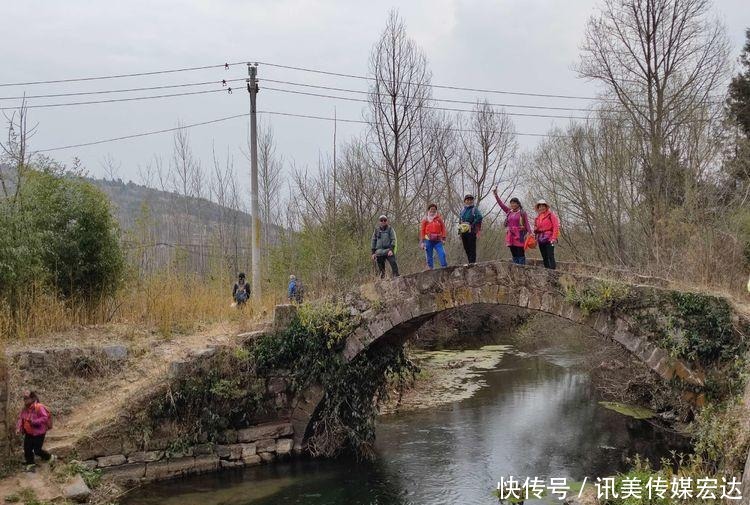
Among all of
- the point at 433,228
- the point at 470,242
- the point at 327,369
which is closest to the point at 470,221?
the point at 470,242

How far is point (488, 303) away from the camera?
1105 centimetres

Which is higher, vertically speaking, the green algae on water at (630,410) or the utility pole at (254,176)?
the utility pole at (254,176)

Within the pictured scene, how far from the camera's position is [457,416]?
14.2 meters

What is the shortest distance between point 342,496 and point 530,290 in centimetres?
438

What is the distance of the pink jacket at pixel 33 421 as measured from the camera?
8.95 meters

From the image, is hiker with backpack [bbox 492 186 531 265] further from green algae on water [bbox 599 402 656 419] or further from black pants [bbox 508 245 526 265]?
green algae on water [bbox 599 402 656 419]

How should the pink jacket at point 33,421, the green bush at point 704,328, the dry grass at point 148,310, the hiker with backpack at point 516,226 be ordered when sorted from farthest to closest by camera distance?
the dry grass at point 148,310
the hiker with backpack at point 516,226
the green bush at point 704,328
the pink jacket at point 33,421

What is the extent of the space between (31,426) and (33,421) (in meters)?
0.08

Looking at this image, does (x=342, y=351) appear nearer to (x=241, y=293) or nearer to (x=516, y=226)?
(x=516, y=226)

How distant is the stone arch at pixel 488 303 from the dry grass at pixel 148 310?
7.29ft

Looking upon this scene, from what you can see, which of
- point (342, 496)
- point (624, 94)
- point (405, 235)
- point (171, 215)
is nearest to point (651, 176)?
point (624, 94)

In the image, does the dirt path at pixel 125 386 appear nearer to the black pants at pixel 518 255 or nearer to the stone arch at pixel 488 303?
the stone arch at pixel 488 303

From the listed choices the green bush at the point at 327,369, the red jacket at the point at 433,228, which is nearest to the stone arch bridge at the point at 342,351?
the green bush at the point at 327,369

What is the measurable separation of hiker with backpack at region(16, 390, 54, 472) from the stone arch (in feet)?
14.0
